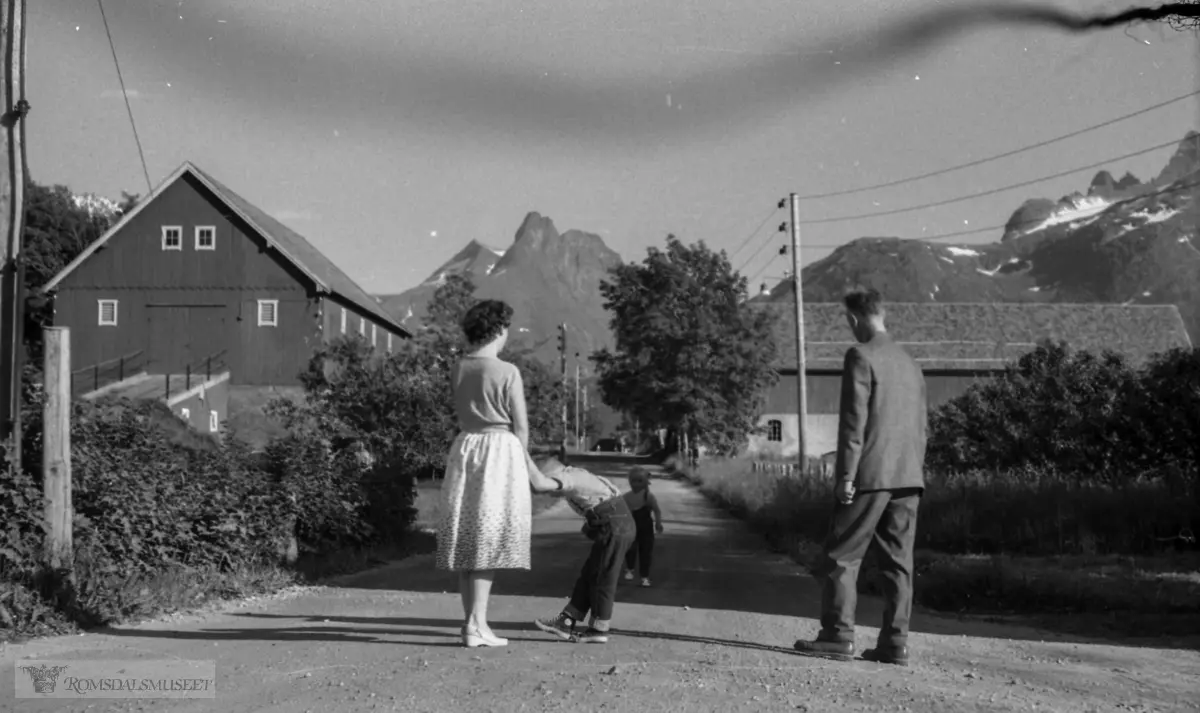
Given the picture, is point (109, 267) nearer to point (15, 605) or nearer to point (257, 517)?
point (257, 517)

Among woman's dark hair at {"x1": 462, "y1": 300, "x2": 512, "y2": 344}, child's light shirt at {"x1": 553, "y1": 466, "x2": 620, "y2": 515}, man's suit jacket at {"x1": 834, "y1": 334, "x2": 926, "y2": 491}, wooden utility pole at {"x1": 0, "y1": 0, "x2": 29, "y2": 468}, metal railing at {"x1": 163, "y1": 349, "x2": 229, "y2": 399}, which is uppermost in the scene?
metal railing at {"x1": 163, "y1": 349, "x2": 229, "y2": 399}

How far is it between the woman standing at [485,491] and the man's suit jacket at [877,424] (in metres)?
1.85

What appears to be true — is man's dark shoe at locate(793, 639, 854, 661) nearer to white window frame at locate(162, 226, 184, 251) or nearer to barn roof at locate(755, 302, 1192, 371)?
white window frame at locate(162, 226, 184, 251)

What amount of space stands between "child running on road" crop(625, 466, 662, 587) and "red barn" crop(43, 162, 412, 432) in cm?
3747

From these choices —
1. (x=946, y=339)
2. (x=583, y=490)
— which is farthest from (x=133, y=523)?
(x=946, y=339)

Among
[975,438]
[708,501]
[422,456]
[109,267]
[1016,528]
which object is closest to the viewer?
[1016,528]

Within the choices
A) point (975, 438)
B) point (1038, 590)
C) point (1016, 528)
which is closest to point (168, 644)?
point (1038, 590)

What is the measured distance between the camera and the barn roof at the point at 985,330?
72312mm

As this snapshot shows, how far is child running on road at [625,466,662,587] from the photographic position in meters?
11.4

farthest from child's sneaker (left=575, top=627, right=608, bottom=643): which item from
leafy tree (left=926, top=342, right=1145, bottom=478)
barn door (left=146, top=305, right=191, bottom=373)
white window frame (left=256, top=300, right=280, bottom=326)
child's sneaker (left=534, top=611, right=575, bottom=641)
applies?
barn door (left=146, top=305, right=191, bottom=373)

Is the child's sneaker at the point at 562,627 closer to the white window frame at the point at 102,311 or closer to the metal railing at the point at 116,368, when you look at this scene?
the metal railing at the point at 116,368

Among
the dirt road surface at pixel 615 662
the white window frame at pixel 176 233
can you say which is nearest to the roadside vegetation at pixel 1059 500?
the dirt road surface at pixel 615 662

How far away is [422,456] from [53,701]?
18516 millimetres

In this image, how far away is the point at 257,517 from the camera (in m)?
11.3
